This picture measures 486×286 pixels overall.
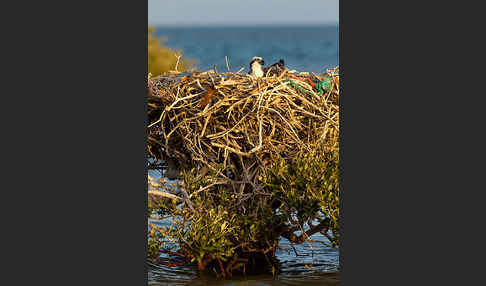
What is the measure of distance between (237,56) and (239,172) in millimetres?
64866

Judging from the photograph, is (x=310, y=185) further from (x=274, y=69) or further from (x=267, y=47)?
(x=267, y=47)

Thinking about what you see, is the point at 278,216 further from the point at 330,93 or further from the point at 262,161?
the point at 330,93

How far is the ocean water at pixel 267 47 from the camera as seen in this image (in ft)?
220

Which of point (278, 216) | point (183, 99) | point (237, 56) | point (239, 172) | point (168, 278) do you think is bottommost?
point (168, 278)

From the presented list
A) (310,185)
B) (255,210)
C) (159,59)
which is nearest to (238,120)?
(255,210)

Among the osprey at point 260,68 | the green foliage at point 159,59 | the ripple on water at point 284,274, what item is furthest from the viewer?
the green foliage at point 159,59

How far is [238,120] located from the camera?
830 cm

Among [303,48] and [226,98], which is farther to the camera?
[303,48]

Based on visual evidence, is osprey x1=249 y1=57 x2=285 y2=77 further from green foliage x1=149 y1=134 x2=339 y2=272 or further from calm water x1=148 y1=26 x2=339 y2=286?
green foliage x1=149 y1=134 x2=339 y2=272

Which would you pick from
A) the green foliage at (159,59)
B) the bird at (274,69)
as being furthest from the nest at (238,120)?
the green foliage at (159,59)

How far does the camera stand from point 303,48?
7900 cm

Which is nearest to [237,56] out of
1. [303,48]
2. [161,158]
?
[303,48]

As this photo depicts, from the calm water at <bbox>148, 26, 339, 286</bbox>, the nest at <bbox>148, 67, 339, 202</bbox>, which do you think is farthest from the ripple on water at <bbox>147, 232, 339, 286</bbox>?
the nest at <bbox>148, 67, 339, 202</bbox>

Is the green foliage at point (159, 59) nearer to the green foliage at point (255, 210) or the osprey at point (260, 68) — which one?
the osprey at point (260, 68)
